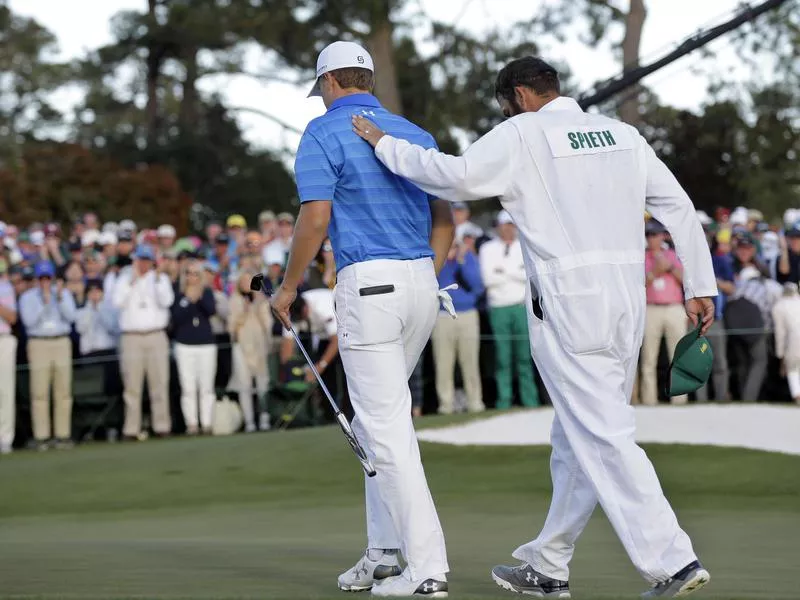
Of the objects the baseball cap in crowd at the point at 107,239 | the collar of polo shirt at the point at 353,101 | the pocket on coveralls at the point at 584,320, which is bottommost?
the pocket on coveralls at the point at 584,320

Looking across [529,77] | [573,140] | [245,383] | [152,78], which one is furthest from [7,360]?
[152,78]

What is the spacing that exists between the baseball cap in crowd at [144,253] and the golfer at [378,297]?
1138 centimetres

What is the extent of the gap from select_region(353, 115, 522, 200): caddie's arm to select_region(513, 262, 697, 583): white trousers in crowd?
476 mm

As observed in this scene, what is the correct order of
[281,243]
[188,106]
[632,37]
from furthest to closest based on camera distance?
[188,106], [632,37], [281,243]

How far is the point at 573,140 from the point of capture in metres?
6.46

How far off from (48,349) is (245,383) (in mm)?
2225

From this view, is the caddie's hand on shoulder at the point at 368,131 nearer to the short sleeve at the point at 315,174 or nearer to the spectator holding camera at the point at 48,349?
the short sleeve at the point at 315,174

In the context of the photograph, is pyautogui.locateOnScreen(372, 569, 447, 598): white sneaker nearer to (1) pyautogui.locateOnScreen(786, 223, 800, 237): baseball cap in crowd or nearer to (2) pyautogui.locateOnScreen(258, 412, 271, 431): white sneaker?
(2) pyautogui.locateOnScreen(258, 412, 271, 431): white sneaker

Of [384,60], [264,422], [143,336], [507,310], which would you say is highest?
[384,60]

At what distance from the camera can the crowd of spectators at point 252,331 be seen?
1777 centimetres

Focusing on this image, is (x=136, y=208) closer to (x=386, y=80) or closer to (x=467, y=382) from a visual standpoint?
(x=386, y=80)

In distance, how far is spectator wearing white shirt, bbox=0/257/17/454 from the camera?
17469 mm

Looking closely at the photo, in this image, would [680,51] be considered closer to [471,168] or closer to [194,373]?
[194,373]

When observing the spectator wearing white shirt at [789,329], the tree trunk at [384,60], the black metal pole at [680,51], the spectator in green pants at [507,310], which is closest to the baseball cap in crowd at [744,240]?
the spectator wearing white shirt at [789,329]
